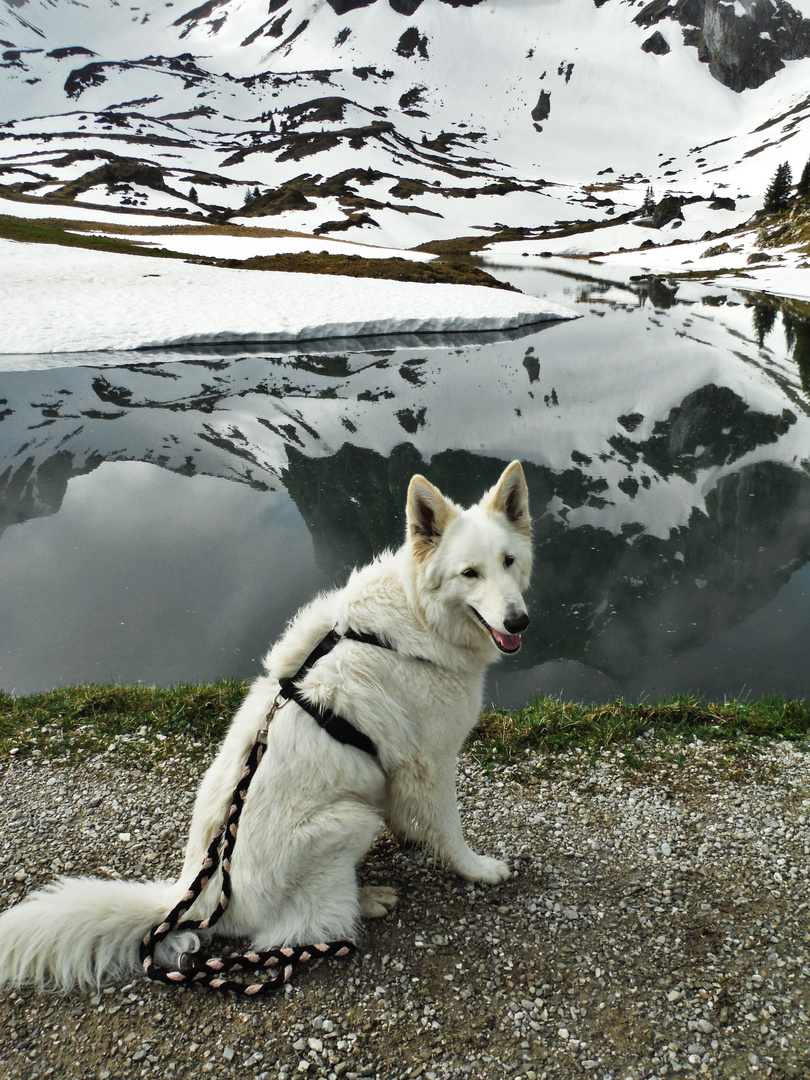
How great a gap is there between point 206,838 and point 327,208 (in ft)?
339

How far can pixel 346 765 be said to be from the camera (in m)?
3.17

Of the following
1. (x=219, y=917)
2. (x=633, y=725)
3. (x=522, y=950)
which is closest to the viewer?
(x=219, y=917)

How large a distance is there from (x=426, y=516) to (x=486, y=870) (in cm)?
220

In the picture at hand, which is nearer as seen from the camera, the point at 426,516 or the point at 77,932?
the point at 77,932

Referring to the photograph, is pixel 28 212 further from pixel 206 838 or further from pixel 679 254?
pixel 206 838

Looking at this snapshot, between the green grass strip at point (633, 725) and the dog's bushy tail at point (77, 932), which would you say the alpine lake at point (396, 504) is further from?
the dog's bushy tail at point (77, 932)

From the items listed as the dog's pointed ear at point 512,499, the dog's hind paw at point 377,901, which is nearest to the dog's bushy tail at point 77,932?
the dog's hind paw at point 377,901

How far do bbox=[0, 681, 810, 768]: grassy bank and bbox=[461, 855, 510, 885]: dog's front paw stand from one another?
1182 mm

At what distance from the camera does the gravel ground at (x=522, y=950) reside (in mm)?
2838

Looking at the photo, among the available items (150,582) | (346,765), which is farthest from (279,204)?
(346,765)

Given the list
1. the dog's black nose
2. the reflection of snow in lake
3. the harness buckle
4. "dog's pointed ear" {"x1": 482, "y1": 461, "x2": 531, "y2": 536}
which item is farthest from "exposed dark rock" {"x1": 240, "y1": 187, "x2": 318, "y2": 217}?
the dog's black nose

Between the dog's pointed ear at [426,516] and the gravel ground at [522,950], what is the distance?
2.11m

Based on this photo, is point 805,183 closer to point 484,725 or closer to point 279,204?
point 279,204

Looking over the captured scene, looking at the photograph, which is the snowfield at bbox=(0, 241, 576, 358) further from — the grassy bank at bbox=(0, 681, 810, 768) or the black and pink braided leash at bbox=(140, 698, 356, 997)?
the black and pink braided leash at bbox=(140, 698, 356, 997)
